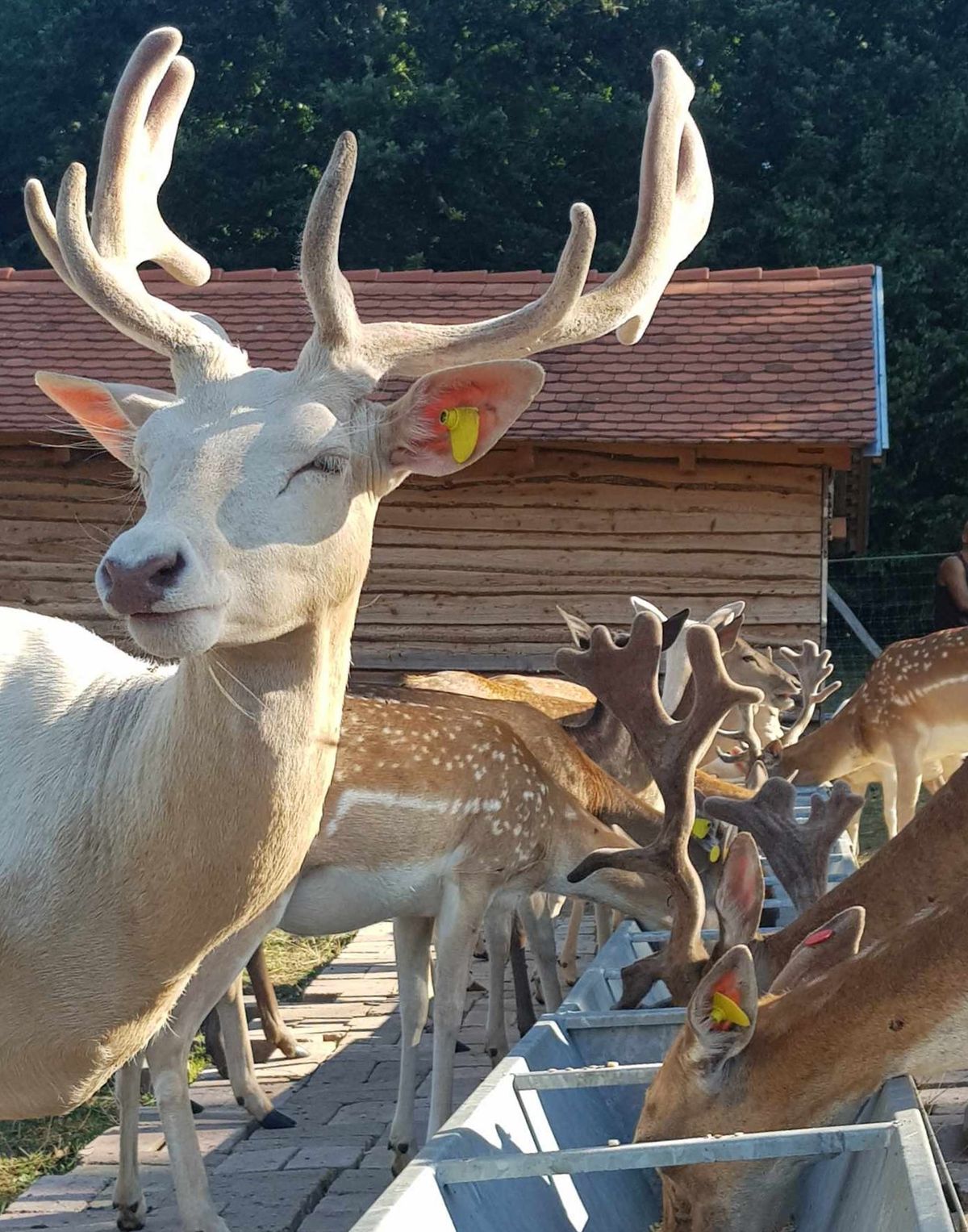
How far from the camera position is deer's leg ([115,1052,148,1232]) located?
4906 mm

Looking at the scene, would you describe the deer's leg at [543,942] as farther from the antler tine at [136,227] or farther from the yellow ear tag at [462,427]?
the yellow ear tag at [462,427]

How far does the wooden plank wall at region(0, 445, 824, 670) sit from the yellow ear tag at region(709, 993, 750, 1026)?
435 inches

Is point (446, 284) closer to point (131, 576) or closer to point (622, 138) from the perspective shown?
point (131, 576)

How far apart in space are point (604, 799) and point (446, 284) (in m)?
11.1

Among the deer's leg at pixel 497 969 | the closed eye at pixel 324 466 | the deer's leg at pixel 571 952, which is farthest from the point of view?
the deer's leg at pixel 571 952

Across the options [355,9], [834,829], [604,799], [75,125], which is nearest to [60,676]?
[834,829]

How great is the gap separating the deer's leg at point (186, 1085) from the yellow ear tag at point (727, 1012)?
204cm

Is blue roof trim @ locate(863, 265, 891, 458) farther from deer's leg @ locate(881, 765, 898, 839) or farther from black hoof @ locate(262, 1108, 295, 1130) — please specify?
black hoof @ locate(262, 1108, 295, 1130)

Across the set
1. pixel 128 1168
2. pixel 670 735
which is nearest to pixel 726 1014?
pixel 670 735

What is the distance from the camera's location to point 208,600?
2838 mm

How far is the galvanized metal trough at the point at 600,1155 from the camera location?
269cm

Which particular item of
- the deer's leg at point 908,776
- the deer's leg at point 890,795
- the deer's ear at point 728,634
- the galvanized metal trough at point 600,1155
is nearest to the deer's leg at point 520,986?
the deer's ear at point 728,634

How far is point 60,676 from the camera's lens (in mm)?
3980

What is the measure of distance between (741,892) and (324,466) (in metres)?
1.69
